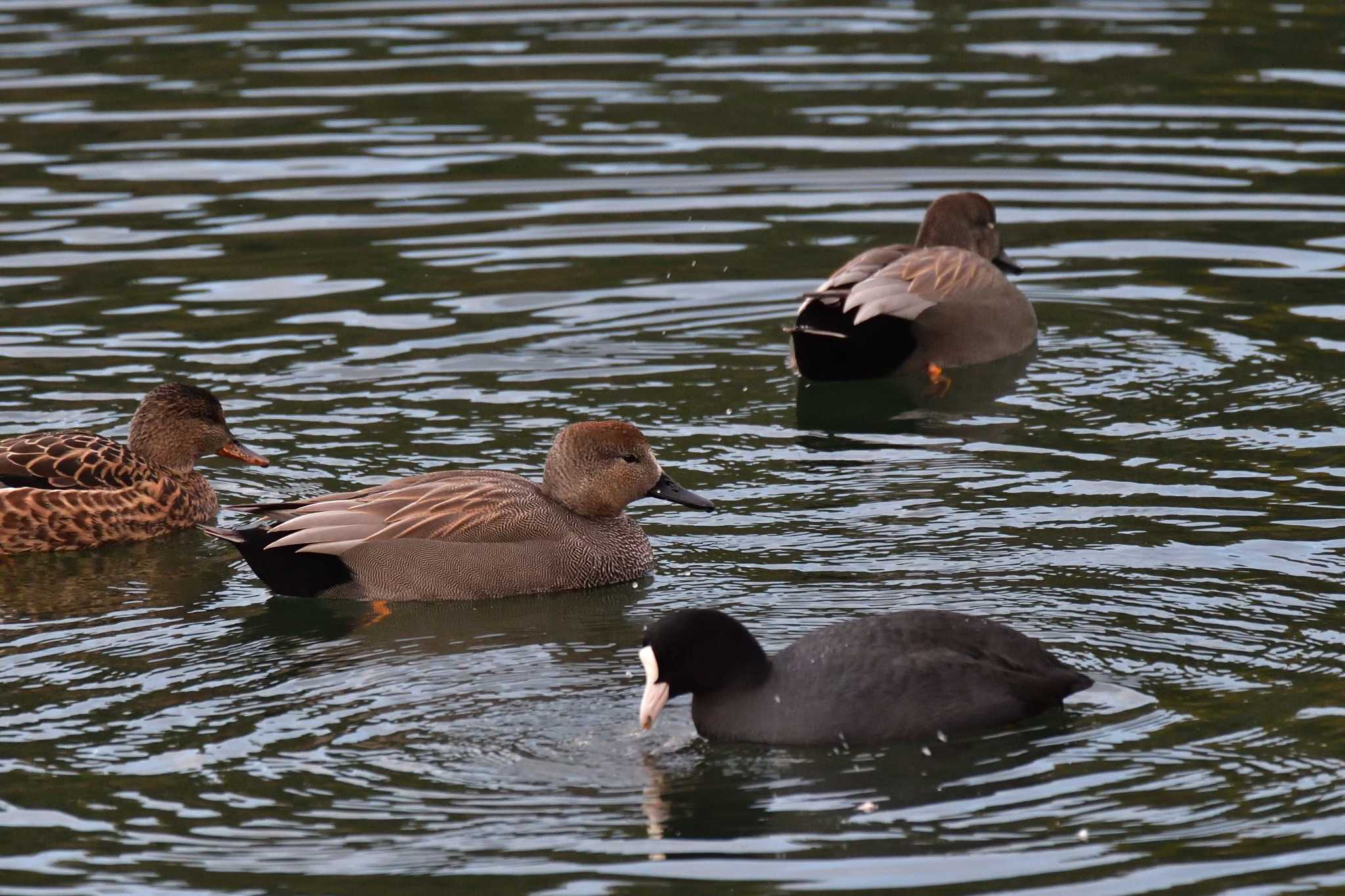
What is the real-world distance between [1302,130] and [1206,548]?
9042mm

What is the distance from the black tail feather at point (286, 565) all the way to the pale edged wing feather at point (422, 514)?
0.06 m

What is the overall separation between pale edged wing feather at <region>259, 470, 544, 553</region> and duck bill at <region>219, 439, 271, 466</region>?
1420 millimetres

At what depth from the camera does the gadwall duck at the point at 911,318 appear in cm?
1342

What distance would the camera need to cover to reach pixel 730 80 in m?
19.7

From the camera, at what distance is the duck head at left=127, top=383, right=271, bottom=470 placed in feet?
38.4

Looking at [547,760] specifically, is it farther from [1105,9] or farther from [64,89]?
[1105,9]

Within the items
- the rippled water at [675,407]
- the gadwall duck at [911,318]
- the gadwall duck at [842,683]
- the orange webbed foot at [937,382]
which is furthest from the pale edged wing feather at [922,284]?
the gadwall duck at [842,683]

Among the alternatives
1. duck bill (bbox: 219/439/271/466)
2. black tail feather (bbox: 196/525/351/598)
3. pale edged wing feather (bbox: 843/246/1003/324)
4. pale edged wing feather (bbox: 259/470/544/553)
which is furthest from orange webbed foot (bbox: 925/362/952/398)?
black tail feather (bbox: 196/525/351/598)

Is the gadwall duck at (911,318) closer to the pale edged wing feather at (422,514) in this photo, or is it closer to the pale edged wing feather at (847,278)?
the pale edged wing feather at (847,278)

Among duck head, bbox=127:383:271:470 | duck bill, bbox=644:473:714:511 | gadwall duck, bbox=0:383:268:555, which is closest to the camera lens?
duck bill, bbox=644:473:714:511

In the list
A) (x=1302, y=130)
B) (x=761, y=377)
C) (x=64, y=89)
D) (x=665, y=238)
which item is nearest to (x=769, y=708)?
(x=761, y=377)

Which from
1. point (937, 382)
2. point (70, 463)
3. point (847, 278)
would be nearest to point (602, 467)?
point (70, 463)

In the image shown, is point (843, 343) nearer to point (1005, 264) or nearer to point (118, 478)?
point (1005, 264)

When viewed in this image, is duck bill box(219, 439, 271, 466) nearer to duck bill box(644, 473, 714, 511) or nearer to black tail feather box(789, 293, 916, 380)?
duck bill box(644, 473, 714, 511)
